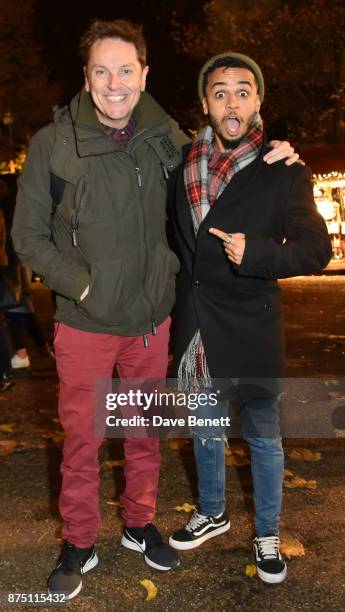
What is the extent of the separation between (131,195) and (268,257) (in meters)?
0.61

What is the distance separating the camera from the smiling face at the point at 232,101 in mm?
3311

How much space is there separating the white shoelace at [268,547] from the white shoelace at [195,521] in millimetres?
369

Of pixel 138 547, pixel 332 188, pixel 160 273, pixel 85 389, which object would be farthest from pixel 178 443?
pixel 332 188

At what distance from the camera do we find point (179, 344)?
356cm

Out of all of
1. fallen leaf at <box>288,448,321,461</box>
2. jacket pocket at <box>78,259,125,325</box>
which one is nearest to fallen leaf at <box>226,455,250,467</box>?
fallen leaf at <box>288,448,321,461</box>

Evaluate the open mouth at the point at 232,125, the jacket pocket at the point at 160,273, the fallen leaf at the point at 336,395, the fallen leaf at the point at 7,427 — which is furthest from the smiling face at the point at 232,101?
the fallen leaf at the point at 336,395

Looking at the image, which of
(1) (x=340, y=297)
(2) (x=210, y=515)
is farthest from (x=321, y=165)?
(2) (x=210, y=515)

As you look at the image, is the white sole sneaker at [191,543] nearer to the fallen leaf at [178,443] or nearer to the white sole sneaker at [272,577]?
the white sole sneaker at [272,577]

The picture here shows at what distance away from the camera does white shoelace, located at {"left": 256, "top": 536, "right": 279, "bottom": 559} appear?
345cm

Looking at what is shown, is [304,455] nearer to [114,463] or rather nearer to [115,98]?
[114,463]

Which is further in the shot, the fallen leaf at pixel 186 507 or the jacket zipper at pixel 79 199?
the fallen leaf at pixel 186 507

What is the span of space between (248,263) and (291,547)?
4.68 ft

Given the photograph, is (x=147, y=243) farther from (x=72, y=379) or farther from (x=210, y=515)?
(x=210, y=515)

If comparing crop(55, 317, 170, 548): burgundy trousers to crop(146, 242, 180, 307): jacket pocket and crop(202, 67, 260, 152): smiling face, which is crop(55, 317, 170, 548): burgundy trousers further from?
crop(202, 67, 260, 152): smiling face
